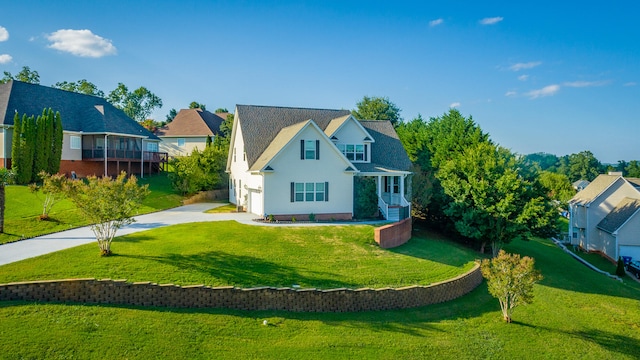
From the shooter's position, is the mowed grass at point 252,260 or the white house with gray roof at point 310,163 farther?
the white house with gray roof at point 310,163

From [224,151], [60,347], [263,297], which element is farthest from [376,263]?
[224,151]

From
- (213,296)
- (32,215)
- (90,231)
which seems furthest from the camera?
(32,215)

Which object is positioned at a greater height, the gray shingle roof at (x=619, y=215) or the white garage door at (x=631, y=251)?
the gray shingle roof at (x=619, y=215)

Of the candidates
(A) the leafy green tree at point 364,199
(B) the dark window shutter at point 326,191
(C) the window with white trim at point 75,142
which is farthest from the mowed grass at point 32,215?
(A) the leafy green tree at point 364,199

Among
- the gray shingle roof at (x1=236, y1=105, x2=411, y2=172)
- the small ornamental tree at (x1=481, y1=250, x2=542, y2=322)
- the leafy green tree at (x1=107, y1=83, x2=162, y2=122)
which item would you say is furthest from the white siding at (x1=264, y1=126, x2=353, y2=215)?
the leafy green tree at (x1=107, y1=83, x2=162, y2=122)

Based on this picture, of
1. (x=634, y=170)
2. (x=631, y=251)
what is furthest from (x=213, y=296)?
(x=634, y=170)

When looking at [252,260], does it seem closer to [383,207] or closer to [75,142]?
[383,207]

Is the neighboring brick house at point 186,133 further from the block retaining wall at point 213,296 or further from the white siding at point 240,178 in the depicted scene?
the block retaining wall at point 213,296

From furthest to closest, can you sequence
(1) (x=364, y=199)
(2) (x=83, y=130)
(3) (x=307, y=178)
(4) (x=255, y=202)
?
1. (2) (x=83, y=130)
2. (4) (x=255, y=202)
3. (1) (x=364, y=199)
4. (3) (x=307, y=178)
